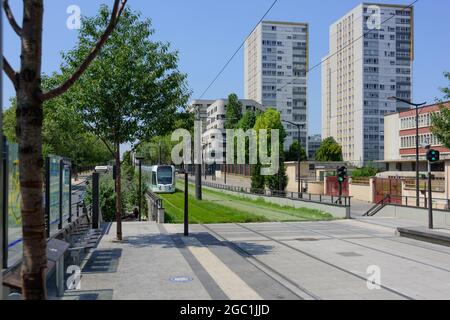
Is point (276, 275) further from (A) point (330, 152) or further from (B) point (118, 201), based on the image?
(A) point (330, 152)

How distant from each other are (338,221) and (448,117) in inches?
296

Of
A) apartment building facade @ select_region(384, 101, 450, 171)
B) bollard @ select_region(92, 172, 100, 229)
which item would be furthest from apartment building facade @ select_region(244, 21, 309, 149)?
bollard @ select_region(92, 172, 100, 229)

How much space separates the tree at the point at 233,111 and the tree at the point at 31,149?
99.6 m

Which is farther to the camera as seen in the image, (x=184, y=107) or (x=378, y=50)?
(x=378, y=50)

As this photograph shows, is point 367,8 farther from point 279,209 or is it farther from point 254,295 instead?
point 254,295

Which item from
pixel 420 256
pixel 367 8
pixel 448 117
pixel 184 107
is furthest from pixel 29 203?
pixel 367 8

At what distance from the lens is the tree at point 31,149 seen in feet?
16.2

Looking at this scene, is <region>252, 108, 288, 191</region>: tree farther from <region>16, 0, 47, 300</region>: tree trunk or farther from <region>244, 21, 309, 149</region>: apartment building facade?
<region>244, 21, 309, 149</region>: apartment building facade

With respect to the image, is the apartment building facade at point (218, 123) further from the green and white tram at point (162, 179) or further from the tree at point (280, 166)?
the green and white tram at point (162, 179)

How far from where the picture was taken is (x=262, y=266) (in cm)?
1301

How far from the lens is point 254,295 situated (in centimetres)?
949

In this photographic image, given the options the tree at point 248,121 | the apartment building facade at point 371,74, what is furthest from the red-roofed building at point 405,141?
the apartment building facade at point 371,74

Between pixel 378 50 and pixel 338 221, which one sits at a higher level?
pixel 378 50

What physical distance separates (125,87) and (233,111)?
92.0 metres
